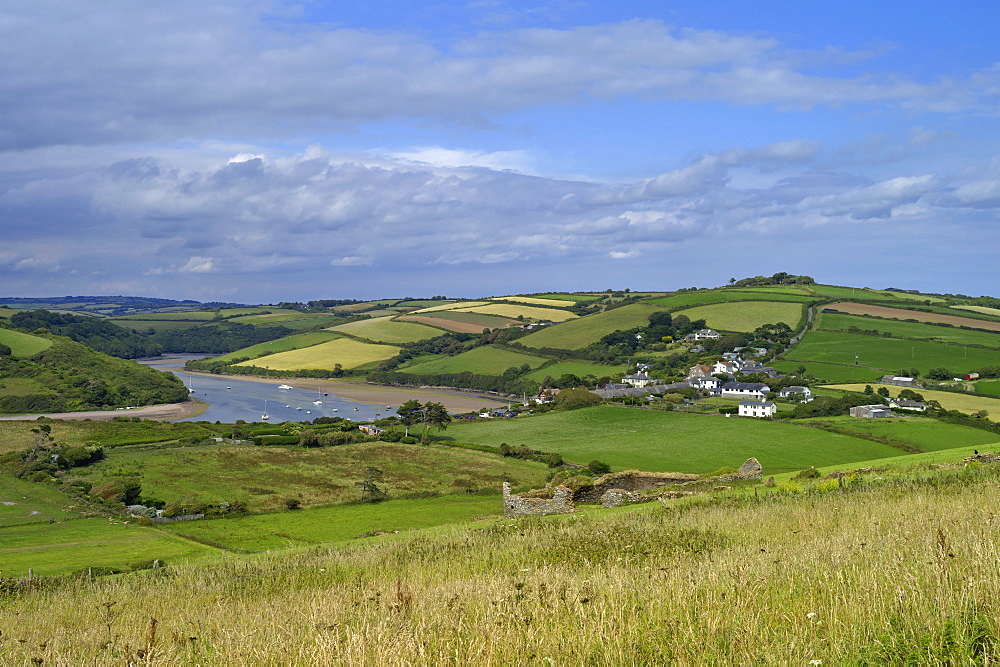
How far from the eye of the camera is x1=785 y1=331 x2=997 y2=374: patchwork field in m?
88.7

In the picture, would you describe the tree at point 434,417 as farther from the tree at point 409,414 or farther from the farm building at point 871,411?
A: the farm building at point 871,411

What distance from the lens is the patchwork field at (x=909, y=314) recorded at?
363 feet

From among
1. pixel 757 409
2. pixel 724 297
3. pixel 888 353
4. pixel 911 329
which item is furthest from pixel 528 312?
pixel 757 409

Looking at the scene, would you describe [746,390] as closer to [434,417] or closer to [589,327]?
[434,417]

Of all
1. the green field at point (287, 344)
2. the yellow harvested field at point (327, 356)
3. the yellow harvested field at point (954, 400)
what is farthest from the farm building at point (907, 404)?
the green field at point (287, 344)

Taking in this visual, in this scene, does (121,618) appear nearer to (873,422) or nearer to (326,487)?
(326,487)

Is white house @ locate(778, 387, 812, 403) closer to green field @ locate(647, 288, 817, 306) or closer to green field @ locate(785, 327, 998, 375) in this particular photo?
green field @ locate(785, 327, 998, 375)

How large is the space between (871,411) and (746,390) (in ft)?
66.7

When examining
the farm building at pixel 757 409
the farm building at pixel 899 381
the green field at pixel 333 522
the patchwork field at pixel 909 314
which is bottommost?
the green field at pixel 333 522

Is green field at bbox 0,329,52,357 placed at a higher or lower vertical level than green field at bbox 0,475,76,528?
higher

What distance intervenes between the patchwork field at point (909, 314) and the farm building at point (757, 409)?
183 ft

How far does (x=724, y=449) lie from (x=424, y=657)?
175 ft

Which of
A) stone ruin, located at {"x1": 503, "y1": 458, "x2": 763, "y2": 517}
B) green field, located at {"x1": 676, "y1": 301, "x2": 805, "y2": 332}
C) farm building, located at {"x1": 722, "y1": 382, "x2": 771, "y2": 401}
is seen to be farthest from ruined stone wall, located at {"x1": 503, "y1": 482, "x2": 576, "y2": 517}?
green field, located at {"x1": 676, "y1": 301, "x2": 805, "y2": 332}

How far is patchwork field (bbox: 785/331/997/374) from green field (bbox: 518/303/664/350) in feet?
125
